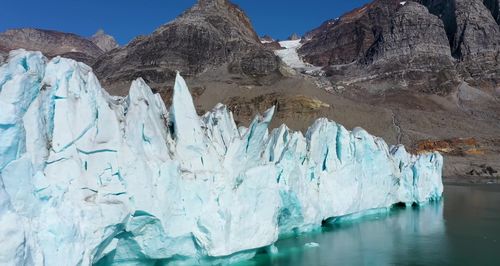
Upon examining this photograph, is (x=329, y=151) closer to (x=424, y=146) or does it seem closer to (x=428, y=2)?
(x=424, y=146)

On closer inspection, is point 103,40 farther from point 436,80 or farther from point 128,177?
point 128,177

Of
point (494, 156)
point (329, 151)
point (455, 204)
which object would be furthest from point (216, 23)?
point (329, 151)

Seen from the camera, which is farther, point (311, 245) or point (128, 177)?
point (311, 245)

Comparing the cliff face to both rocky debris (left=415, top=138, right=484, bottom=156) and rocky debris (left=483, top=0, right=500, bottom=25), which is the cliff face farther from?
rocky debris (left=415, top=138, right=484, bottom=156)

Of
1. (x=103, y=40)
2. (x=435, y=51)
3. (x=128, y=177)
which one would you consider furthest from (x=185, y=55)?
(x=103, y=40)

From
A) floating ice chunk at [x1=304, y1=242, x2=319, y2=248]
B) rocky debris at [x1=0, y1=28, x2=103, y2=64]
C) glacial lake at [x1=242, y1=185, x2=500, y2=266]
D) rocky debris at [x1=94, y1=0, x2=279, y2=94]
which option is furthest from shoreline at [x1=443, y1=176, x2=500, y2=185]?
rocky debris at [x1=0, y1=28, x2=103, y2=64]

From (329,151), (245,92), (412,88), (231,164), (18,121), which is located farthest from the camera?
(412,88)

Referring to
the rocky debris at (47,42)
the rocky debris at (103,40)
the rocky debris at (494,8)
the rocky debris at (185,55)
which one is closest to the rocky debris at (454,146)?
the rocky debris at (185,55)
